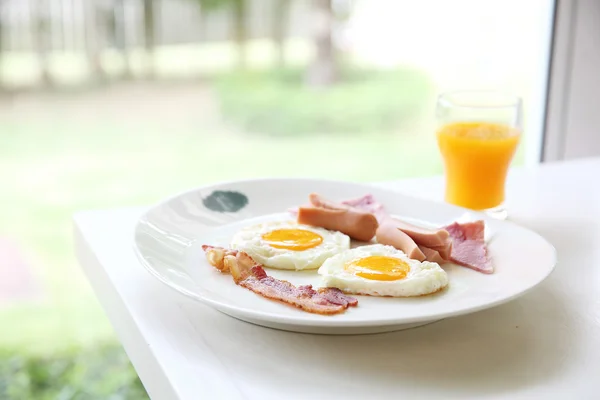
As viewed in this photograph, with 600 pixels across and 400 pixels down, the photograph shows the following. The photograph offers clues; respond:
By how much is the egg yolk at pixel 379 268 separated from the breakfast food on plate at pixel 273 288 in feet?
0.18

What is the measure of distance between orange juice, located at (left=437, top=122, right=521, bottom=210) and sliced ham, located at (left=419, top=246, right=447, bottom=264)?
0.36 meters

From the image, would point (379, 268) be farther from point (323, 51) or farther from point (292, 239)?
point (323, 51)

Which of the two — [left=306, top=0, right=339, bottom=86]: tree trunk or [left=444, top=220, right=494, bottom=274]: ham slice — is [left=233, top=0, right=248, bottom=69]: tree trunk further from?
[left=444, top=220, right=494, bottom=274]: ham slice

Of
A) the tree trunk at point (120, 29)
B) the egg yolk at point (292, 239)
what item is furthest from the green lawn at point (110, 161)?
the egg yolk at point (292, 239)

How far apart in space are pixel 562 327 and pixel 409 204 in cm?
41

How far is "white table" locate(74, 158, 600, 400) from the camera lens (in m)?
0.85

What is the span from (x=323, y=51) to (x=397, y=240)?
487 centimetres

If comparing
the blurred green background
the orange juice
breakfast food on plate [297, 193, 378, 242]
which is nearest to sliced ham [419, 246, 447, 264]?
breakfast food on plate [297, 193, 378, 242]

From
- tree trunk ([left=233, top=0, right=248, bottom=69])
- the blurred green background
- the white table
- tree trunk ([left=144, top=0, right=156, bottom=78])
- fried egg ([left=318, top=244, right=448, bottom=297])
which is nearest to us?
the white table

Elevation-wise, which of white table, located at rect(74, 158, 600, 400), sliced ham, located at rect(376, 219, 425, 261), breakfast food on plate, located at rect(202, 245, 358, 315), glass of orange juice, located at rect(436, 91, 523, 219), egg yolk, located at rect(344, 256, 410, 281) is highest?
glass of orange juice, located at rect(436, 91, 523, 219)

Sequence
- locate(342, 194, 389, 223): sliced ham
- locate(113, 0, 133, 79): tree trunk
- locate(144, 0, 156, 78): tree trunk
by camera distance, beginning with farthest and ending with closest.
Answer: locate(144, 0, 156, 78): tree trunk
locate(113, 0, 133, 79): tree trunk
locate(342, 194, 389, 223): sliced ham

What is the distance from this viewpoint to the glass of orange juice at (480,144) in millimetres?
1409

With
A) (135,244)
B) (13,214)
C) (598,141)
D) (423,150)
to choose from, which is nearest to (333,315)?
(135,244)

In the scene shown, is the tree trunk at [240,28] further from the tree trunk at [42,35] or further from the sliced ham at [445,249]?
the sliced ham at [445,249]
